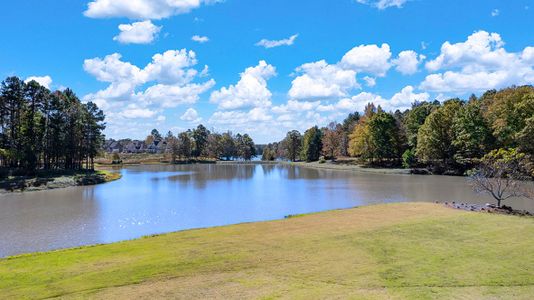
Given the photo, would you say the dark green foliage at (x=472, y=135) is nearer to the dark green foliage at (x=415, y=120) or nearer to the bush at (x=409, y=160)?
the bush at (x=409, y=160)

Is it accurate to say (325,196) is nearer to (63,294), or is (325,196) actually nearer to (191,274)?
(191,274)

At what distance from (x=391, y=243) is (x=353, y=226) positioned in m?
4.27

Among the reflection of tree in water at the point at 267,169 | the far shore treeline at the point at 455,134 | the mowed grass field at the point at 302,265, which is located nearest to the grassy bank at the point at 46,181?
the reflection of tree in water at the point at 267,169

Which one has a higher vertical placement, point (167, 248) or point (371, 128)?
point (371, 128)

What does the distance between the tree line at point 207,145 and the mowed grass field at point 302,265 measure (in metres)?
127

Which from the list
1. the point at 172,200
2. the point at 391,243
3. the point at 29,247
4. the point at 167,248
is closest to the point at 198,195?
the point at 172,200

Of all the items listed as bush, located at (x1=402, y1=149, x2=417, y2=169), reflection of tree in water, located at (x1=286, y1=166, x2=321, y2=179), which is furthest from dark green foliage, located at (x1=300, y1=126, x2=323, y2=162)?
bush, located at (x1=402, y1=149, x2=417, y2=169)

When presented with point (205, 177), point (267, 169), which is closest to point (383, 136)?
point (267, 169)

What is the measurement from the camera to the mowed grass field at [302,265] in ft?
38.7

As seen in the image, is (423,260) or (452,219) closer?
(423,260)

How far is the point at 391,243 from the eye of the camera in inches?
683

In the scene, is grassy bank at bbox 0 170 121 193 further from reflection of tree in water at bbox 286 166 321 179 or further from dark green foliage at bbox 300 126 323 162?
dark green foliage at bbox 300 126 323 162

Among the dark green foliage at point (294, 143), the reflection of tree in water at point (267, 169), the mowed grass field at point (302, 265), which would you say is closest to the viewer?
the mowed grass field at point (302, 265)

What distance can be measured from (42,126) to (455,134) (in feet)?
231
